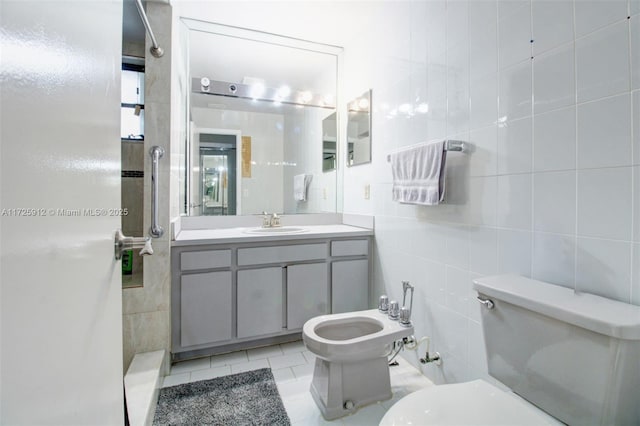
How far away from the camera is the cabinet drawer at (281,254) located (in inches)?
77.4

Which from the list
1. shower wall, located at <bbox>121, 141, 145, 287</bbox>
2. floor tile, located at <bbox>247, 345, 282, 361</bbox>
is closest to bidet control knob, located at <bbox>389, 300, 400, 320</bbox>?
floor tile, located at <bbox>247, 345, 282, 361</bbox>

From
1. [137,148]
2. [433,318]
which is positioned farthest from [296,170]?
[433,318]

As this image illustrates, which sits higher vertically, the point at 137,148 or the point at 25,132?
the point at 137,148

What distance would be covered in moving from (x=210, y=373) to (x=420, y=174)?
1689mm

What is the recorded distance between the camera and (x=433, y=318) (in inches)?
65.7

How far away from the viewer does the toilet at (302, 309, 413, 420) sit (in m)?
1.39

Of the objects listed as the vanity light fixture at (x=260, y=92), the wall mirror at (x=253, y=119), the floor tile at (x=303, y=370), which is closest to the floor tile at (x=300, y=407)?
the floor tile at (x=303, y=370)

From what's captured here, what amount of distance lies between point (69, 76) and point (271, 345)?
2038 mm

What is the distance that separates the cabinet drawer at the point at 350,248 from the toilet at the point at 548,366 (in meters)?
1.23

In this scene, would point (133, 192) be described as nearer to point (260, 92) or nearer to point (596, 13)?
point (260, 92)

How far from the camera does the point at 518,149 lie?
119 centimetres

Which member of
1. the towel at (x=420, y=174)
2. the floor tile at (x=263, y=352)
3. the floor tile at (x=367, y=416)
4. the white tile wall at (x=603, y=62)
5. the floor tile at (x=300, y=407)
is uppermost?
the white tile wall at (x=603, y=62)

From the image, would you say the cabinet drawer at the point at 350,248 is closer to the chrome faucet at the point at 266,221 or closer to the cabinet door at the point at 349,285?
the cabinet door at the point at 349,285

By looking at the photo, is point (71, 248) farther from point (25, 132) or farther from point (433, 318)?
point (433, 318)
